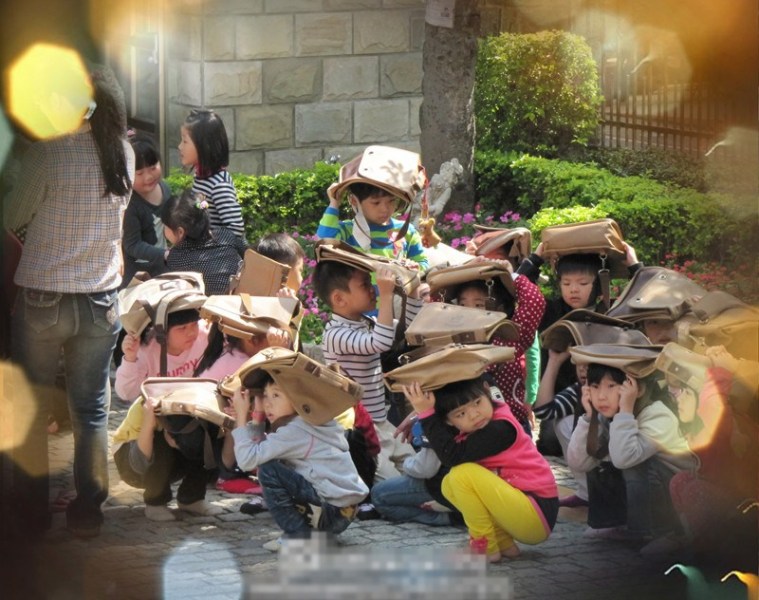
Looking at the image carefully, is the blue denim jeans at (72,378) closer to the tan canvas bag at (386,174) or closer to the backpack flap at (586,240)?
the tan canvas bag at (386,174)

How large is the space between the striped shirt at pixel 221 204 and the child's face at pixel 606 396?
9.92 ft

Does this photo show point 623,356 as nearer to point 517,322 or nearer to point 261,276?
point 517,322

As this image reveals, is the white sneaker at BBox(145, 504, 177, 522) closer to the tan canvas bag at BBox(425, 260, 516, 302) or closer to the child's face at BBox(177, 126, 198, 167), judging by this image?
the tan canvas bag at BBox(425, 260, 516, 302)

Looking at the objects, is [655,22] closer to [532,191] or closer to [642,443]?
[532,191]

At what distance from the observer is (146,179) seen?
7.96 metres

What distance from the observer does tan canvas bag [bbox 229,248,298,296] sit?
676cm

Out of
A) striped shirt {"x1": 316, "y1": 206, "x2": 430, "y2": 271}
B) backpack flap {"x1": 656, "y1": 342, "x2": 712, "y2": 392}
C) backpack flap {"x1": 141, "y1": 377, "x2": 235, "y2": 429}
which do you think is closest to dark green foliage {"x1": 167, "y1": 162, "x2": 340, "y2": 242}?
striped shirt {"x1": 316, "y1": 206, "x2": 430, "y2": 271}

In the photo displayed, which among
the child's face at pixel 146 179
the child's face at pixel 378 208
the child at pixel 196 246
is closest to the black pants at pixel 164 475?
the child at pixel 196 246

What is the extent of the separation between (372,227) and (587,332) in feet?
4.70

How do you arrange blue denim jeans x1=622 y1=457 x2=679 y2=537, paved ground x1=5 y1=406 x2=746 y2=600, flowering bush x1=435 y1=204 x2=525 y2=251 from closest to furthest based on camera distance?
paved ground x1=5 y1=406 x2=746 y2=600 < blue denim jeans x1=622 y1=457 x2=679 y2=537 < flowering bush x1=435 y1=204 x2=525 y2=251

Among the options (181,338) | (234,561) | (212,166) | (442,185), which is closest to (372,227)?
(181,338)

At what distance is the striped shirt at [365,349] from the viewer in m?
6.45

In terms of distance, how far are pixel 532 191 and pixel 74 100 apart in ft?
21.4

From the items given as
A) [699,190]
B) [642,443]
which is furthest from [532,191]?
[642,443]
